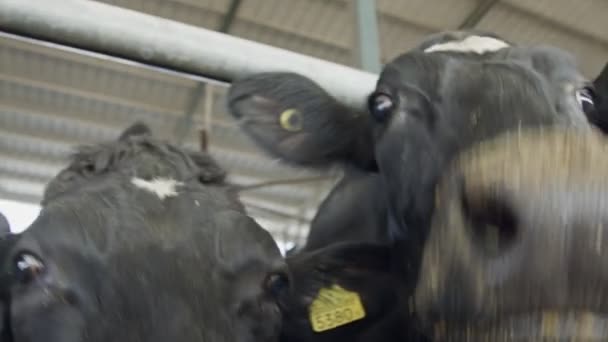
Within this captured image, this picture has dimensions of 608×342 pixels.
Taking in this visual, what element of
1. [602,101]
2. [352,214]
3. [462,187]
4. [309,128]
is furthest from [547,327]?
[352,214]

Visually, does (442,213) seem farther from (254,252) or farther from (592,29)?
(592,29)

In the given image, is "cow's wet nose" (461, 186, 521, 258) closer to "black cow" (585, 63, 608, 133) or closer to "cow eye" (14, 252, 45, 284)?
"cow eye" (14, 252, 45, 284)

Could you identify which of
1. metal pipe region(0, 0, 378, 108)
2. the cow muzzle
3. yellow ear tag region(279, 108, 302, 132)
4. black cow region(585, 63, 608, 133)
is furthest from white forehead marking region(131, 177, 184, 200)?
black cow region(585, 63, 608, 133)

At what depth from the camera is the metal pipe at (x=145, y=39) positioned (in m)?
1.92

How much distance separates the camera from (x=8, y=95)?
913 centimetres

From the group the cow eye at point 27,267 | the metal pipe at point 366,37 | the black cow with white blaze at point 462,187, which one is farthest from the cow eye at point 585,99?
the cow eye at point 27,267

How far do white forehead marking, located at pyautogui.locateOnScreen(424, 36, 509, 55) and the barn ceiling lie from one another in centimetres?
306

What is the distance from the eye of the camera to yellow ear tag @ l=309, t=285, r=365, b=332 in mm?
2559

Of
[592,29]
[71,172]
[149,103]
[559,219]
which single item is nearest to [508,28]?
[592,29]

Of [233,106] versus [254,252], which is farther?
[233,106]

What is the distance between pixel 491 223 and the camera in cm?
133

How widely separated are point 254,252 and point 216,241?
0.40 feet

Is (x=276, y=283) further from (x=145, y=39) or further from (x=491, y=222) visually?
(x=491, y=222)

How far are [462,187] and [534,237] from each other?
0.20 m
